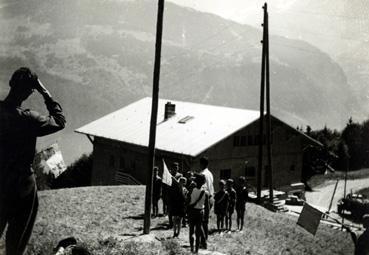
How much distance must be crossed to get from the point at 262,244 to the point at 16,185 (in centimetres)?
1265

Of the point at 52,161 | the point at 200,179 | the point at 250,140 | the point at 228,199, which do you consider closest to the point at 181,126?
the point at 250,140

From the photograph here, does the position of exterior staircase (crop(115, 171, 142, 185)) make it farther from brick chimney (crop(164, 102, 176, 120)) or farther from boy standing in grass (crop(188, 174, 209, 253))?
boy standing in grass (crop(188, 174, 209, 253))

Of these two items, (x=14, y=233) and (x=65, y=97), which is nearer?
(x=14, y=233)

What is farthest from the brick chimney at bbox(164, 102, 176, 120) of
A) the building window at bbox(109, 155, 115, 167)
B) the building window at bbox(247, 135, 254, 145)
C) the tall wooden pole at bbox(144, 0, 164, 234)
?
the tall wooden pole at bbox(144, 0, 164, 234)

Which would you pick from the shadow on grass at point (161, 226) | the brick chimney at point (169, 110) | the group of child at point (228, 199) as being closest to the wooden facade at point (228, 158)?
the brick chimney at point (169, 110)

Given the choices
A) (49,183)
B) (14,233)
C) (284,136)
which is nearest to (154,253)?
(14,233)

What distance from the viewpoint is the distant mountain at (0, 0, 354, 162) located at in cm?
13988

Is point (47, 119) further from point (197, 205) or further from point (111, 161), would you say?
point (111, 161)

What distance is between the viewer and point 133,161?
103 feet

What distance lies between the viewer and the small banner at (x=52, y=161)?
32331mm

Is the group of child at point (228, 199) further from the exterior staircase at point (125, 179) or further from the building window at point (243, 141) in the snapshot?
the exterior staircase at point (125, 179)

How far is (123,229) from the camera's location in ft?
43.0

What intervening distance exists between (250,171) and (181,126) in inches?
247

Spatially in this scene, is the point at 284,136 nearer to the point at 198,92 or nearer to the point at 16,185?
the point at 16,185
